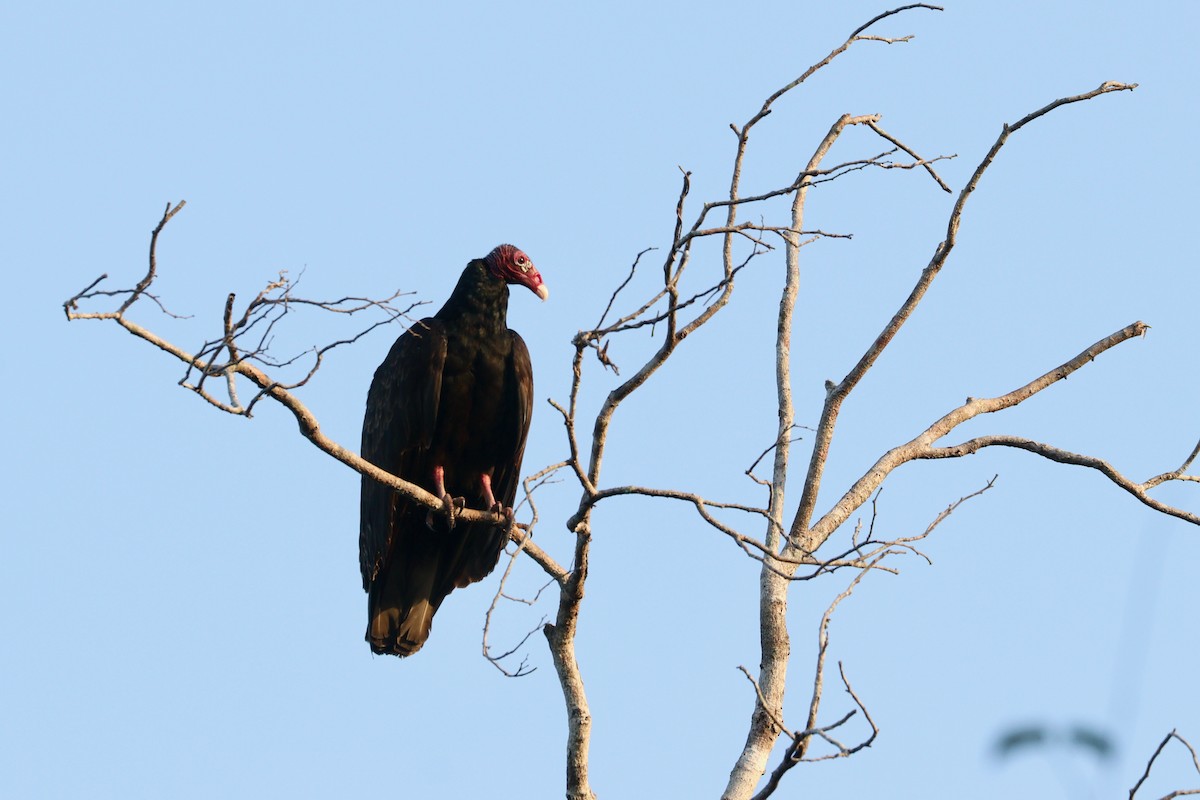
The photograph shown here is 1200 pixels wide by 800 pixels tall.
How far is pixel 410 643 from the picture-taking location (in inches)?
198

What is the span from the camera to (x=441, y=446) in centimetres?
484

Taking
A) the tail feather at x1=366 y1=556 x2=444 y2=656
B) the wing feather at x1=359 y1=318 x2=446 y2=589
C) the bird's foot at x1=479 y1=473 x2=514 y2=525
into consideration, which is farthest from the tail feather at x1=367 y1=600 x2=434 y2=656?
the bird's foot at x1=479 y1=473 x2=514 y2=525

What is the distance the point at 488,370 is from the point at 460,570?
0.75 metres

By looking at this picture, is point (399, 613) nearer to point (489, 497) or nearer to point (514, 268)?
point (489, 497)

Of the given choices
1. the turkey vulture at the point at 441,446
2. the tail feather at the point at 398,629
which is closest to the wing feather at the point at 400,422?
the turkey vulture at the point at 441,446

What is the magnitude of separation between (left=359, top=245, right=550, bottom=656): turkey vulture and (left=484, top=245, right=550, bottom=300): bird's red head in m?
0.01

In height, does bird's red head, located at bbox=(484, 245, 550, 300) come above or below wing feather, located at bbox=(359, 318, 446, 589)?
above

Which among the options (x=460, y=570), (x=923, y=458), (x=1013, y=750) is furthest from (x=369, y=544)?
(x=1013, y=750)

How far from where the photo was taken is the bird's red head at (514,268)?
202 inches

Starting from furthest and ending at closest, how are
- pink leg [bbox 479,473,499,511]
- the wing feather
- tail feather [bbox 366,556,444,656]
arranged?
tail feather [bbox 366,556,444,656]
pink leg [bbox 479,473,499,511]
the wing feather

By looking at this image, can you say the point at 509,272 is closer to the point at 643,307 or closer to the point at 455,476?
the point at 455,476

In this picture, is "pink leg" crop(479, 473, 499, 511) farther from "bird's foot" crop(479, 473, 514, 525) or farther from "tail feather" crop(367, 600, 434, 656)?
"tail feather" crop(367, 600, 434, 656)

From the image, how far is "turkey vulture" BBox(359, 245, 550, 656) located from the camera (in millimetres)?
4789

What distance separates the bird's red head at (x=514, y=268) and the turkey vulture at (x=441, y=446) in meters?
0.01
